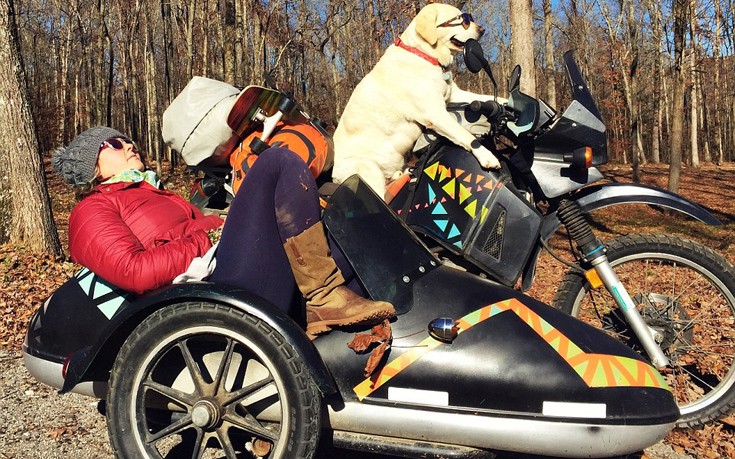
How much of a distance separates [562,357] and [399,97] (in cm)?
204

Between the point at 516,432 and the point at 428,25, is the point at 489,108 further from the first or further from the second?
the point at 516,432

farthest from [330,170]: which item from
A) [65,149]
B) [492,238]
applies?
[65,149]

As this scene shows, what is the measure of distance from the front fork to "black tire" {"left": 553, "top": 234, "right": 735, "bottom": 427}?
108 millimetres

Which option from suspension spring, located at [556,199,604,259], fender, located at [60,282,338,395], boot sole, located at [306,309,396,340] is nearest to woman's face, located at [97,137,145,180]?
fender, located at [60,282,338,395]

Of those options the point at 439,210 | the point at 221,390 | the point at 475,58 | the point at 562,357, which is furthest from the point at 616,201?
the point at 221,390

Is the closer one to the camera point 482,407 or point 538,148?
point 482,407

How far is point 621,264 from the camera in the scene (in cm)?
329

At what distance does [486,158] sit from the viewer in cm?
311

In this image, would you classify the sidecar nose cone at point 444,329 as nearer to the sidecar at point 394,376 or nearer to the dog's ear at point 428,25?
the sidecar at point 394,376

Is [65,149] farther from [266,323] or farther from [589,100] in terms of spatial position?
[589,100]

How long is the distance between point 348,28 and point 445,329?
101ft

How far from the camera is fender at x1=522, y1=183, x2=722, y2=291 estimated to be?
3.15 m

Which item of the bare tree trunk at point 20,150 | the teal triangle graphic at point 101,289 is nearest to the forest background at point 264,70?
the bare tree trunk at point 20,150

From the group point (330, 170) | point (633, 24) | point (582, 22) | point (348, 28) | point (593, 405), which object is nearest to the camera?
point (593, 405)
